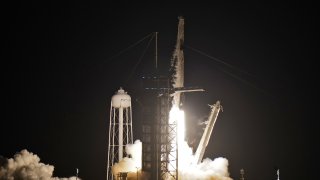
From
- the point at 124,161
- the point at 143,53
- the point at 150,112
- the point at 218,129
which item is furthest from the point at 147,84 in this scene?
the point at 218,129

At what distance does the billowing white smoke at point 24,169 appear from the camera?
125 ft

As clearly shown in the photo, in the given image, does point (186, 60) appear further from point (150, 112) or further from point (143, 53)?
point (150, 112)

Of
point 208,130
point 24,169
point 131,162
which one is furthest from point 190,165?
point 24,169

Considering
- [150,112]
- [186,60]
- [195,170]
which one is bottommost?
[195,170]

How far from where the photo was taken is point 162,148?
1388 inches

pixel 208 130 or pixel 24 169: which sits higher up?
pixel 208 130

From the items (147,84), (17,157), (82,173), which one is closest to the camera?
(147,84)

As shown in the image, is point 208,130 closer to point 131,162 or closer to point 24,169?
point 131,162

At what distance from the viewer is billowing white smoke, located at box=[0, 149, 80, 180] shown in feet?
125

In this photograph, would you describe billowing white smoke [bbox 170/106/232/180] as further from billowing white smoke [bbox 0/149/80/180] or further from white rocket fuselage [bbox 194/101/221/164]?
billowing white smoke [bbox 0/149/80/180]

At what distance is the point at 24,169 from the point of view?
1512 inches

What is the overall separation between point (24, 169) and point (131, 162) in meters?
5.95

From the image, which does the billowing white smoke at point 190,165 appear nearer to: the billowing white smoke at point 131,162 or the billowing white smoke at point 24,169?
the billowing white smoke at point 131,162

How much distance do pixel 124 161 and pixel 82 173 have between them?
35.6 ft
